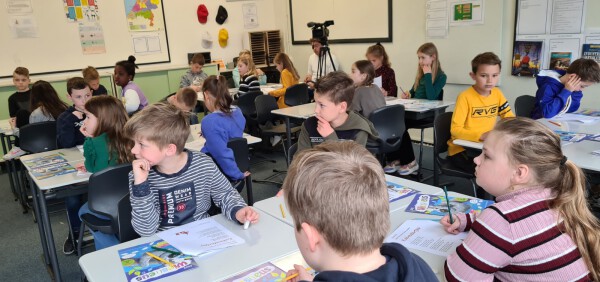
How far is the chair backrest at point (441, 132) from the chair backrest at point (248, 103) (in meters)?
2.57

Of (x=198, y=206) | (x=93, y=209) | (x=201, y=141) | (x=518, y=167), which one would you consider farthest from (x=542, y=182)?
(x=201, y=141)

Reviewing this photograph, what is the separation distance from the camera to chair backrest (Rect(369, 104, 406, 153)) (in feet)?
11.7

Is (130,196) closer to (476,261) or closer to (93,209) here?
(93,209)

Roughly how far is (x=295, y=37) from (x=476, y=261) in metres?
6.76

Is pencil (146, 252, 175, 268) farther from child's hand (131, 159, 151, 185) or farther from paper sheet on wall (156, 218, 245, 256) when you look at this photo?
child's hand (131, 159, 151, 185)

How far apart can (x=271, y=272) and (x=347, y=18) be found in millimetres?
5621

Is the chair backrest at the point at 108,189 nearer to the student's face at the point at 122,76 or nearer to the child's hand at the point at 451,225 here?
the child's hand at the point at 451,225

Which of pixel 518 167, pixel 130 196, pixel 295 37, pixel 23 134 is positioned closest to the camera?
pixel 518 167

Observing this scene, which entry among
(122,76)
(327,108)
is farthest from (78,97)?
(327,108)

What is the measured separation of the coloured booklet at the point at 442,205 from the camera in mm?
1746

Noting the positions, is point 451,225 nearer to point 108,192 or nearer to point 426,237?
point 426,237

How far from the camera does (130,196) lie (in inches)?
70.8

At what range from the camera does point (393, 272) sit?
0.88 meters

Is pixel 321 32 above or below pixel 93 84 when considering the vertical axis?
above
